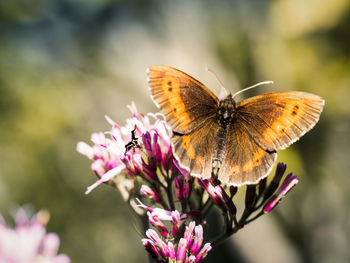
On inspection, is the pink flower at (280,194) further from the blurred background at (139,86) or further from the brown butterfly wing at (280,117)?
the blurred background at (139,86)

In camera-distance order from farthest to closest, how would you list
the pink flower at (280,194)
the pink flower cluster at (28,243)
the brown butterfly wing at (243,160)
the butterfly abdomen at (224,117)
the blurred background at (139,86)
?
the blurred background at (139,86) → the butterfly abdomen at (224,117) → the pink flower at (280,194) → the brown butterfly wing at (243,160) → the pink flower cluster at (28,243)

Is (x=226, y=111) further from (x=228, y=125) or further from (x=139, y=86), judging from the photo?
(x=139, y=86)

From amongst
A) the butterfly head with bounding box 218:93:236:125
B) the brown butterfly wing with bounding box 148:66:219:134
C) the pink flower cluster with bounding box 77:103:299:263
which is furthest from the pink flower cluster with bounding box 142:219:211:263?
the butterfly head with bounding box 218:93:236:125

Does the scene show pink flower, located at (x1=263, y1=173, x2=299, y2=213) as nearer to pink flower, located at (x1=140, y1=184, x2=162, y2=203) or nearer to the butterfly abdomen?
the butterfly abdomen

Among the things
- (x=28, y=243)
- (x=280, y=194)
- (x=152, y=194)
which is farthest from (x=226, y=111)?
(x=28, y=243)

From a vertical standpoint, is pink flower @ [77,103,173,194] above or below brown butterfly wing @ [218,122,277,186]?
above

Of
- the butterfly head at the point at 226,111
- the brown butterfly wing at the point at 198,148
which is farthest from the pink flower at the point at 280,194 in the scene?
the butterfly head at the point at 226,111

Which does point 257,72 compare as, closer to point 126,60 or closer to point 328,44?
point 328,44
